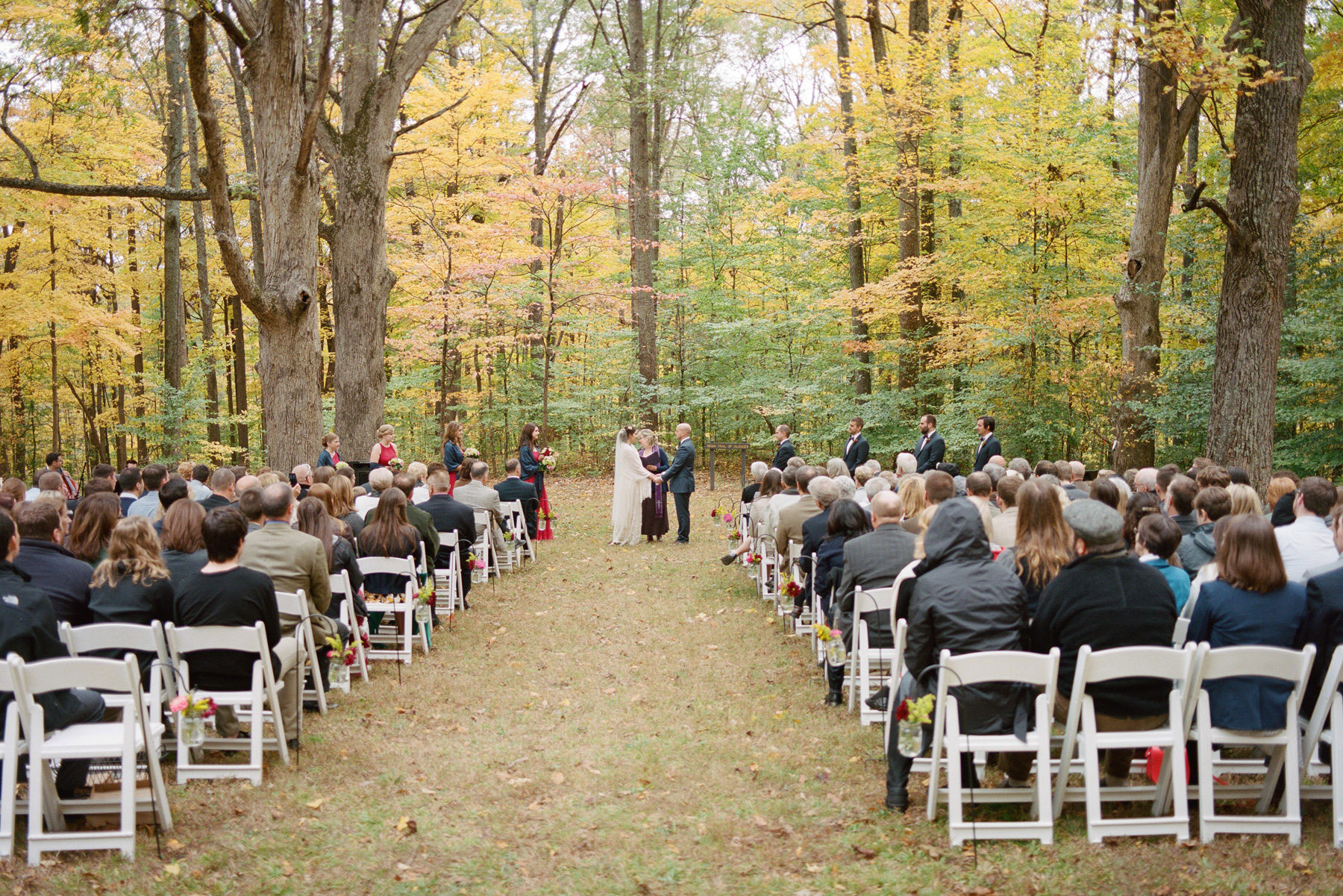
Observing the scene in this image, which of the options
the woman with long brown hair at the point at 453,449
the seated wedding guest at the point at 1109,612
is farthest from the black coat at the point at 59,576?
the woman with long brown hair at the point at 453,449

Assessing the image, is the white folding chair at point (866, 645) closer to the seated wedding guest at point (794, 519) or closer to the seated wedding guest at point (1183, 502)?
the seated wedding guest at point (1183, 502)

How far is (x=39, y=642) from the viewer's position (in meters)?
4.38

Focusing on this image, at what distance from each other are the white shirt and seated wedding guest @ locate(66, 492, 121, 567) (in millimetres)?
6703

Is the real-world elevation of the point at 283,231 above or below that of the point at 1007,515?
above

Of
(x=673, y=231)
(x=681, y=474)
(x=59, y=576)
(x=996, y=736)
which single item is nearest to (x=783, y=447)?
(x=681, y=474)

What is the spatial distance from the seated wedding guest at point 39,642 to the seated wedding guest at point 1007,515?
5665 mm

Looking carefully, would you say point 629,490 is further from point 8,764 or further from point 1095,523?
point 8,764

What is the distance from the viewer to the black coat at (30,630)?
426 cm

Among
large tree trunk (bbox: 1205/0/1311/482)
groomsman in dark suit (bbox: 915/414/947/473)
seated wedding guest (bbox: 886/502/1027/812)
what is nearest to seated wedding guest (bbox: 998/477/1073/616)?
seated wedding guest (bbox: 886/502/1027/812)

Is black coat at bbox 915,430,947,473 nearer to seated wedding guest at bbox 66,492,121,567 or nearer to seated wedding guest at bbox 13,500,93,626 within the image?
seated wedding guest at bbox 66,492,121,567

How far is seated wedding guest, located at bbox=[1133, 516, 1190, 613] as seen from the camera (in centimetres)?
496

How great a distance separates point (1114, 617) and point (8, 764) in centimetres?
491

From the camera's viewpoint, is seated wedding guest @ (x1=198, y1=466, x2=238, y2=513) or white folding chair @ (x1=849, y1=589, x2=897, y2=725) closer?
white folding chair @ (x1=849, y1=589, x2=897, y2=725)

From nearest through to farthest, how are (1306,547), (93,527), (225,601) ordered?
(225,601) → (1306,547) → (93,527)
